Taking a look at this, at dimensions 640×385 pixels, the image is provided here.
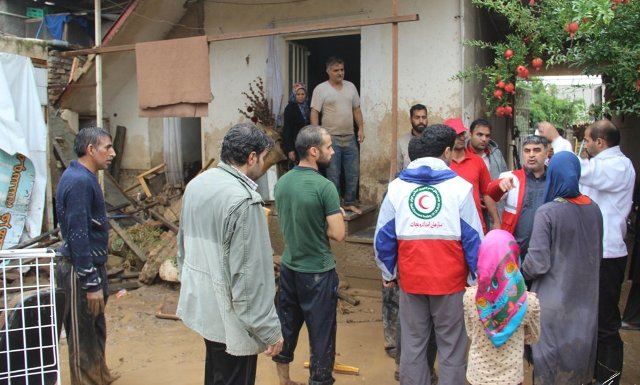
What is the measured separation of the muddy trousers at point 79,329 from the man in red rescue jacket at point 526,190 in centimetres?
307

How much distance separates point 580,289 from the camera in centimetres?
325

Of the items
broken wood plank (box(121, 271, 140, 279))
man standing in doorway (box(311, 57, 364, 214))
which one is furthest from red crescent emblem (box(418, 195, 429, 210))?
broken wood plank (box(121, 271, 140, 279))

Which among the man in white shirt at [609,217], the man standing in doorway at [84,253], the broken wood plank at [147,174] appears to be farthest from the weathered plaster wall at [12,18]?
the man in white shirt at [609,217]

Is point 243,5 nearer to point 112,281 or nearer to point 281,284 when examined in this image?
point 112,281

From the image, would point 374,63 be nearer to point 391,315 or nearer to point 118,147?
point 391,315

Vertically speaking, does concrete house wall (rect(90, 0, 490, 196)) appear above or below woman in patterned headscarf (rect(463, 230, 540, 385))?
above

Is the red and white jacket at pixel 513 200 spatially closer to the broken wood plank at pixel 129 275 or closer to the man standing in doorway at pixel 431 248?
the man standing in doorway at pixel 431 248

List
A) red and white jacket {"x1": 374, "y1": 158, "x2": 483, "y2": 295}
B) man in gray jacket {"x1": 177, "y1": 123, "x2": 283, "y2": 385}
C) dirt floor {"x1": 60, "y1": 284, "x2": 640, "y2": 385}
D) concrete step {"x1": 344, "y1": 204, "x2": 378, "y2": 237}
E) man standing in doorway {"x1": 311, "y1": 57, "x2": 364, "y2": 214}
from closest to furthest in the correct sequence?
man in gray jacket {"x1": 177, "y1": 123, "x2": 283, "y2": 385} → red and white jacket {"x1": 374, "y1": 158, "x2": 483, "y2": 295} → dirt floor {"x1": 60, "y1": 284, "x2": 640, "y2": 385} → concrete step {"x1": 344, "y1": 204, "x2": 378, "y2": 237} → man standing in doorway {"x1": 311, "y1": 57, "x2": 364, "y2": 214}

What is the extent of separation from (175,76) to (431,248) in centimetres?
447

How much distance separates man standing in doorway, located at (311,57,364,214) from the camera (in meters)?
6.78

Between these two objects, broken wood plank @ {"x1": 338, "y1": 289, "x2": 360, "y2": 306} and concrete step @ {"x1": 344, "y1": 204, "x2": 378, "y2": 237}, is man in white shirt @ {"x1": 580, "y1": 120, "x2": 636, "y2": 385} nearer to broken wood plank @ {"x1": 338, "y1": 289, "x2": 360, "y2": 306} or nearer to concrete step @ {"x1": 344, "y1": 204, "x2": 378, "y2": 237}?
broken wood plank @ {"x1": 338, "y1": 289, "x2": 360, "y2": 306}

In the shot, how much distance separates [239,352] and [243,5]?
643cm

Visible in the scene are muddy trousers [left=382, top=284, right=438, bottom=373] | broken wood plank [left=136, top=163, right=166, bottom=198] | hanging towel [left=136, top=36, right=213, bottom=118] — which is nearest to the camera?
muddy trousers [left=382, top=284, right=438, bottom=373]

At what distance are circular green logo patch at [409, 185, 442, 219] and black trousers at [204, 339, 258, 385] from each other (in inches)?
49.2
